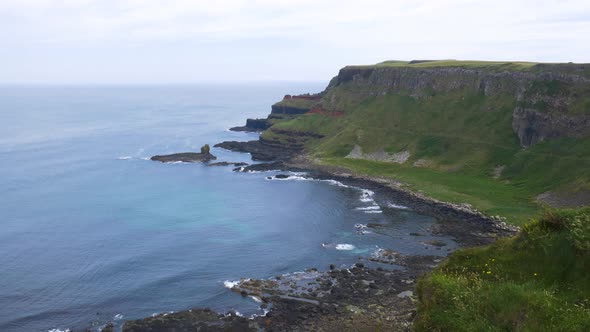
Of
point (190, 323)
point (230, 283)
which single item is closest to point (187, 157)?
point (230, 283)

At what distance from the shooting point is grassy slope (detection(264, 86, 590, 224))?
347 ft

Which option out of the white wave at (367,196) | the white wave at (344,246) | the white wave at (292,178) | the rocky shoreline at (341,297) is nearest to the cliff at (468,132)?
the white wave at (367,196)

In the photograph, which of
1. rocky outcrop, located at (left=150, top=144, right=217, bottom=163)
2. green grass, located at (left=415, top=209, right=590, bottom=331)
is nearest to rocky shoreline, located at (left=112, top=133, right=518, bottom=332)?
green grass, located at (left=415, top=209, right=590, bottom=331)

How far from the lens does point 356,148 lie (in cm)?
15212

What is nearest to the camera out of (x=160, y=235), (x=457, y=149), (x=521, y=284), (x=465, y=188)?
(x=521, y=284)

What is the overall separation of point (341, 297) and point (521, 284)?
86.5ft

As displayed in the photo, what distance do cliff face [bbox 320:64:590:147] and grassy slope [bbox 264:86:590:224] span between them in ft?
9.09

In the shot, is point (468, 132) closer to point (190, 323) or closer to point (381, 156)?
point (381, 156)

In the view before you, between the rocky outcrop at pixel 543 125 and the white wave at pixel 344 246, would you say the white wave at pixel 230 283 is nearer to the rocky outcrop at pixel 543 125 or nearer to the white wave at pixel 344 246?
the white wave at pixel 344 246

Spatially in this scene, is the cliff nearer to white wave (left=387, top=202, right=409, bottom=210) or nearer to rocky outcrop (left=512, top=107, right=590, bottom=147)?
rocky outcrop (left=512, top=107, right=590, bottom=147)

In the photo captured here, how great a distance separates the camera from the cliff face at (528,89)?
394ft

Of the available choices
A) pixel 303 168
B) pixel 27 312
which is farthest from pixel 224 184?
pixel 27 312

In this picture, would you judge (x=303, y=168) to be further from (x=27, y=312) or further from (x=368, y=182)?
(x=27, y=312)

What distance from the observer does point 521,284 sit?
40281 millimetres
